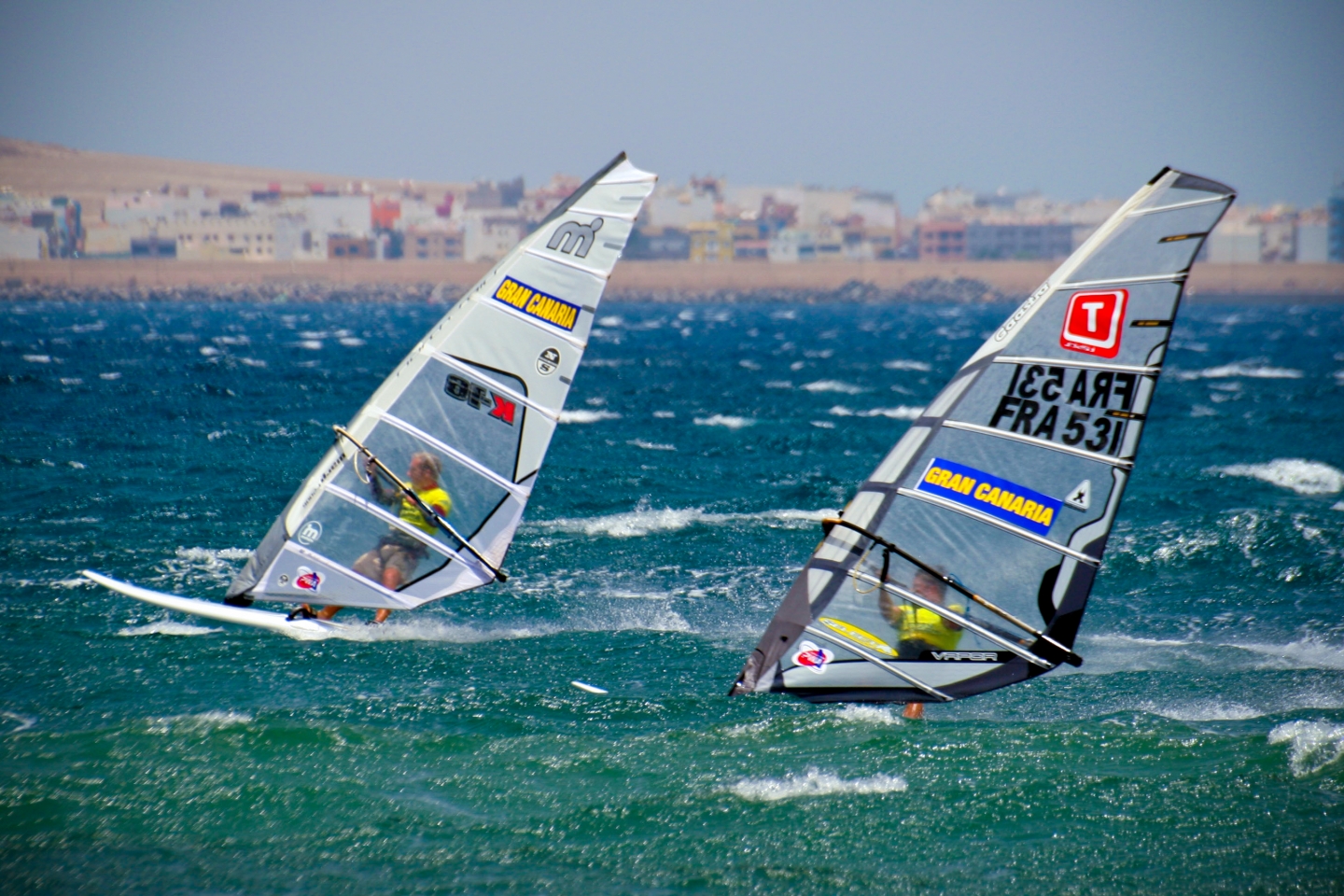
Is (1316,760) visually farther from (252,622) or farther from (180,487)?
(180,487)

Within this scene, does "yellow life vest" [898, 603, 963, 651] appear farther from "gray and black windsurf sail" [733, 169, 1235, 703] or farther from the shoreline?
the shoreline

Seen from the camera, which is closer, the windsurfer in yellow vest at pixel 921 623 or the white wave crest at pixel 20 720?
the windsurfer in yellow vest at pixel 921 623

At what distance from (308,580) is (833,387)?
93.9 feet

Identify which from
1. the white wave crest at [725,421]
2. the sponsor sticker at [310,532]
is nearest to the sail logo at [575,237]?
the sponsor sticker at [310,532]

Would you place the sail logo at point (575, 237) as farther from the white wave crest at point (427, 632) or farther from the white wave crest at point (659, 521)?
the white wave crest at point (659, 521)

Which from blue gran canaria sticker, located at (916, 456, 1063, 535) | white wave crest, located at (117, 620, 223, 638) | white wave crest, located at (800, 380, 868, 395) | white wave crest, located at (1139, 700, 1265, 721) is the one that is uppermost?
blue gran canaria sticker, located at (916, 456, 1063, 535)

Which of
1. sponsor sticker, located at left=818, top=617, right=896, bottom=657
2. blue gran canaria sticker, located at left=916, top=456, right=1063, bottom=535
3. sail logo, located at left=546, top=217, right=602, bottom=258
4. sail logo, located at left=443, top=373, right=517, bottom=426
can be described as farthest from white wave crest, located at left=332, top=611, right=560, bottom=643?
blue gran canaria sticker, located at left=916, top=456, right=1063, bottom=535

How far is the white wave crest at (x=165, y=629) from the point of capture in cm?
1005

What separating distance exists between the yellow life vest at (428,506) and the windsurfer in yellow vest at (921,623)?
372 centimetres

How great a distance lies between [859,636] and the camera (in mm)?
7246

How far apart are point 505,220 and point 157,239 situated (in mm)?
46710

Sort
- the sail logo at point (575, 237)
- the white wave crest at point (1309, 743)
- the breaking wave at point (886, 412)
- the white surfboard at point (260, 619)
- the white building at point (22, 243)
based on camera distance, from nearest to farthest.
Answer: the white wave crest at point (1309, 743) → the sail logo at point (575, 237) → the white surfboard at point (260, 619) → the breaking wave at point (886, 412) → the white building at point (22, 243)

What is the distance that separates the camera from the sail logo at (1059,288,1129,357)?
21.9 feet

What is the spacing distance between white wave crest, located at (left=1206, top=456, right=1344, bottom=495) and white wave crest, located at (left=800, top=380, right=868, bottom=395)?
15422 millimetres
